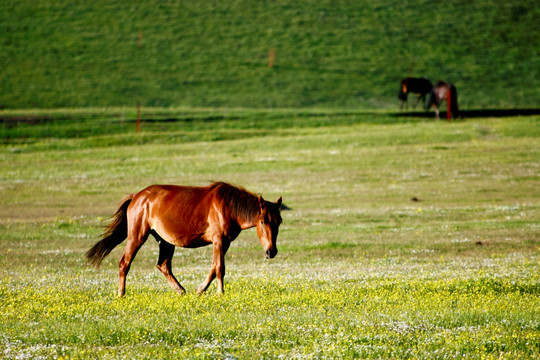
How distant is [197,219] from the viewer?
1352cm

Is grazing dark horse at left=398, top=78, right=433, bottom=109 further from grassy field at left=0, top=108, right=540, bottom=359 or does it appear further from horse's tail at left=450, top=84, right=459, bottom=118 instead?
grassy field at left=0, top=108, right=540, bottom=359

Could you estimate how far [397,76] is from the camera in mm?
90625

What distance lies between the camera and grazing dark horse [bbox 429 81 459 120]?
6712 cm

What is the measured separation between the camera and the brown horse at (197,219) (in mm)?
12984

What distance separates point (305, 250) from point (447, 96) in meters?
48.8

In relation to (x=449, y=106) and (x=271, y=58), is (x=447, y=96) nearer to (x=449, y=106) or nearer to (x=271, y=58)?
(x=449, y=106)

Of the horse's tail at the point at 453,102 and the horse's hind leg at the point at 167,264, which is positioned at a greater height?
the horse's tail at the point at 453,102

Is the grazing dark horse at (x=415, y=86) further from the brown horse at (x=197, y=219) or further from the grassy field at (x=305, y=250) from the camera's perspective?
the brown horse at (x=197, y=219)

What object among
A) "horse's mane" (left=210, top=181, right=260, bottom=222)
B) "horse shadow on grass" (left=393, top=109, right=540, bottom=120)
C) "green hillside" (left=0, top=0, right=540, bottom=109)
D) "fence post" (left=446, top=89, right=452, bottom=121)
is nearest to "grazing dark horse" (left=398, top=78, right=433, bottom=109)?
"horse shadow on grass" (left=393, top=109, right=540, bottom=120)

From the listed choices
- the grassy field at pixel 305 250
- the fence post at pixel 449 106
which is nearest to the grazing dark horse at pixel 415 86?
the fence post at pixel 449 106

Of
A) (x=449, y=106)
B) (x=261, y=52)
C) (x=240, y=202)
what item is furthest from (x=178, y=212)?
(x=261, y=52)

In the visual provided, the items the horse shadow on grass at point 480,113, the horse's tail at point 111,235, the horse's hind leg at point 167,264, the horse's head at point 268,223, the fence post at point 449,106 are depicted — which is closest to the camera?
the horse's head at point 268,223

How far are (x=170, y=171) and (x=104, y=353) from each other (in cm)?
3796

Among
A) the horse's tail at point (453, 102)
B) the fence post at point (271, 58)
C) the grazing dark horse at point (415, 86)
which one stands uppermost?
the fence post at point (271, 58)
